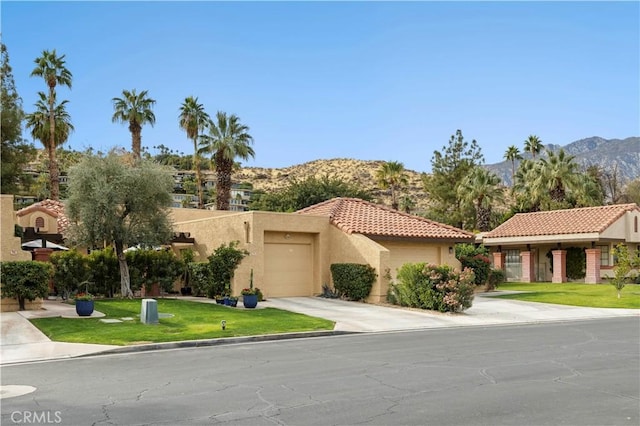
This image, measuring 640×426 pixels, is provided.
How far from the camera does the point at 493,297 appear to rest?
3058cm

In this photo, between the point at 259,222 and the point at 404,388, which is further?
the point at 259,222

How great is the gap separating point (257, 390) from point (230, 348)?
17.4 feet

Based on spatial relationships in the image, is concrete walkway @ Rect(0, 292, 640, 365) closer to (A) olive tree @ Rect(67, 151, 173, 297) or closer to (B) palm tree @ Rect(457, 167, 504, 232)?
(A) olive tree @ Rect(67, 151, 173, 297)

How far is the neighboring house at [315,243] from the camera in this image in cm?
2639

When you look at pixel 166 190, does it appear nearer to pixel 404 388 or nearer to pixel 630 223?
pixel 404 388

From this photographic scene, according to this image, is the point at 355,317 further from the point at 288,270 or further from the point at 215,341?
the point at 288,270

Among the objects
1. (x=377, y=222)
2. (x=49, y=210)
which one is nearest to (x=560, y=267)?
(x=377, y=222)

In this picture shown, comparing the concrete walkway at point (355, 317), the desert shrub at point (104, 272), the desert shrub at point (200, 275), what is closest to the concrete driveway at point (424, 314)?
the concrete walkway at point (355, 317)

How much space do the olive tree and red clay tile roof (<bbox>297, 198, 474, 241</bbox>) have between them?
808 cm

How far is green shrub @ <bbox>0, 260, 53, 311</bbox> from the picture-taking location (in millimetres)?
20188

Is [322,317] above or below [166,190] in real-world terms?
Result: below

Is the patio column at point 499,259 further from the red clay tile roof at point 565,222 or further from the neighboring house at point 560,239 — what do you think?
the red clay tile roof at point 565,222

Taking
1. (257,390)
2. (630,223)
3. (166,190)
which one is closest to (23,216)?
(166,190)
